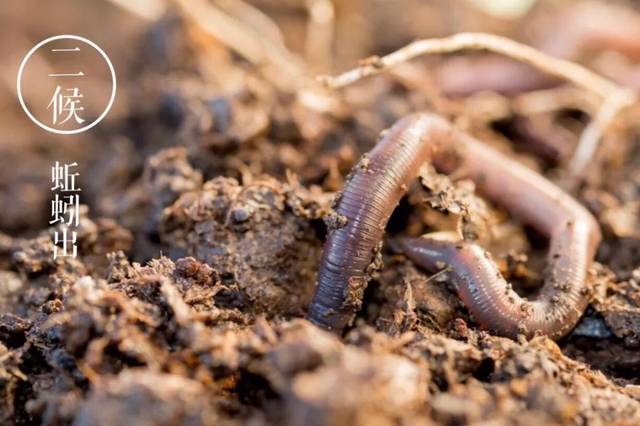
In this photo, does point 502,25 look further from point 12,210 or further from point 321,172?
point 12,210

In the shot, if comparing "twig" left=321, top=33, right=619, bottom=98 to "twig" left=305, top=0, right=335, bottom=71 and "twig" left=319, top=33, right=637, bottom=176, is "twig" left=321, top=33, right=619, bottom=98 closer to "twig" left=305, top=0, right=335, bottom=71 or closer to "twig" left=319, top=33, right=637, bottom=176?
"twig" left=319, top=33, right=637, bottom=176

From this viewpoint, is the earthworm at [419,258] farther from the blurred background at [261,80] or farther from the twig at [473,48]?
the blurred background at [261,80]

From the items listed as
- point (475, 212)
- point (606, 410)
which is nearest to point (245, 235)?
point (475, 212)

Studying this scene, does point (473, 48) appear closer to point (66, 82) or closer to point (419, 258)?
point (419, 258)

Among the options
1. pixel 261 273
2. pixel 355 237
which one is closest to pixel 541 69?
pixel 355 237

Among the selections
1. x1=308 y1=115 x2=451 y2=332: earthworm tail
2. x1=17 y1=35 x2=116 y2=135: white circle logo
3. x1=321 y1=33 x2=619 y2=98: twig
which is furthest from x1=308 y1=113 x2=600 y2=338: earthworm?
x1=17 y1=35 x2=116 y2=135: white circle logo

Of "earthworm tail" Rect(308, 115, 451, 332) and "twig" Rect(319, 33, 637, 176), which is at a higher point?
"twig" Rect(319, 33, 637, 176)
